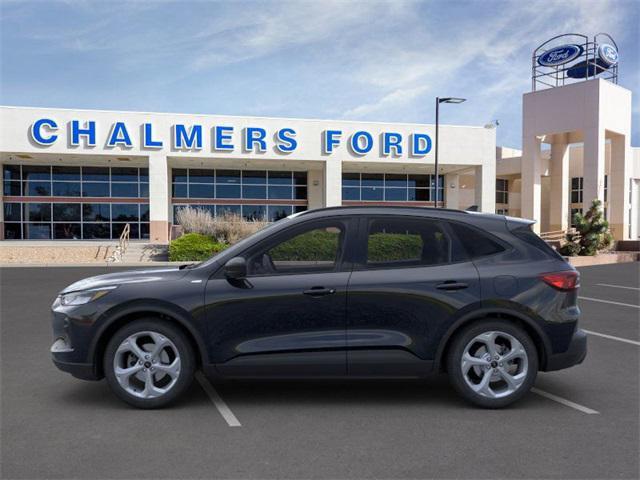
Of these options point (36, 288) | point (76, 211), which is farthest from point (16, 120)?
point (36, 288)

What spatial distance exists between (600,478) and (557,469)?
250mm

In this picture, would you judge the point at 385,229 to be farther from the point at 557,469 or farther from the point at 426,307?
the point at 557,469

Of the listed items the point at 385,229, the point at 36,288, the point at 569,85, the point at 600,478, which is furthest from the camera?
the point at 569,85

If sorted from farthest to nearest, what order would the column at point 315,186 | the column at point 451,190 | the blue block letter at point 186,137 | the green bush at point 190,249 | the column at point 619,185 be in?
the column at point 451,190 → the column at point 315,186 → the column at point 619,185 → the blue block letter at point 186,137 → the green bush at point 190,249

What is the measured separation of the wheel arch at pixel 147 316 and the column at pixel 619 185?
3257 cm

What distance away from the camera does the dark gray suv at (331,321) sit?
4477 millimetres

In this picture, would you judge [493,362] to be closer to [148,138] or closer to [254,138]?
[254,138]

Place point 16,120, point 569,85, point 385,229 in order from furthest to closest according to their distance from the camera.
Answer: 1. point 569,85
2. point 16,120
3. point 385,229

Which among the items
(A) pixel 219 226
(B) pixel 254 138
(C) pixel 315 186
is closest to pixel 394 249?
(A) pixel 219 226

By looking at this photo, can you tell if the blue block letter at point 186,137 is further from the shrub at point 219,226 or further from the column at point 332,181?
the column at point 332,181

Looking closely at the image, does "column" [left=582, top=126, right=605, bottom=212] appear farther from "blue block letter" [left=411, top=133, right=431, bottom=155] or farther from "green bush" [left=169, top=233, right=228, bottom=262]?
"green bush" [left=169, top=233, right=228, bottom=262]

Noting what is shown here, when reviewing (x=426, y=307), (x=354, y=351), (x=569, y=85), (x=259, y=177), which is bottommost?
(x=354, y=351)

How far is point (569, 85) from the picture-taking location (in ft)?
101

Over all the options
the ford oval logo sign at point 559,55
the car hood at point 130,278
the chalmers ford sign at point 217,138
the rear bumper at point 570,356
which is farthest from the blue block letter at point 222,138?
the rear bumper at point 570,356
